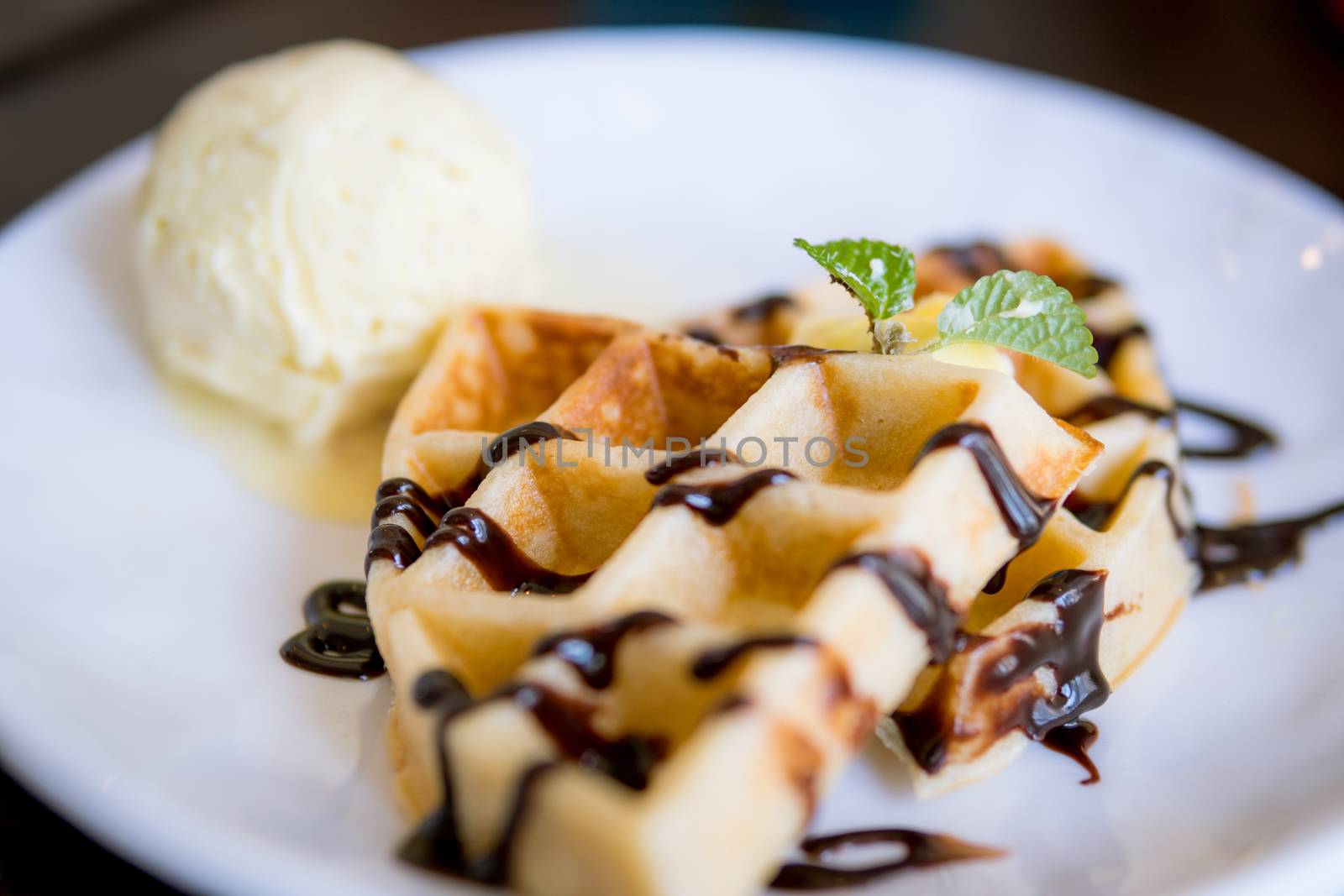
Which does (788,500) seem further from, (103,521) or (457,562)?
(103,521)

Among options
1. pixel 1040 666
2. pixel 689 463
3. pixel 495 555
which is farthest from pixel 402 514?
pixel 1040 666

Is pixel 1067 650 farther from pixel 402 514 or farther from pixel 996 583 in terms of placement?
pixel 402 514

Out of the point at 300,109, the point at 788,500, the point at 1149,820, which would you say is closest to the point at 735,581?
the point at 788,500


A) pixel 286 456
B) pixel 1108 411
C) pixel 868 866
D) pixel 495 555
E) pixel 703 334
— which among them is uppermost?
pixel 1108 411

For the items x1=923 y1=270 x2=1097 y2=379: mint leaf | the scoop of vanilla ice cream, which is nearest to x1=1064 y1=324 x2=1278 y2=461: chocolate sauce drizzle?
x1=923 y1=270 x2=1097 y2=379: mint leaf

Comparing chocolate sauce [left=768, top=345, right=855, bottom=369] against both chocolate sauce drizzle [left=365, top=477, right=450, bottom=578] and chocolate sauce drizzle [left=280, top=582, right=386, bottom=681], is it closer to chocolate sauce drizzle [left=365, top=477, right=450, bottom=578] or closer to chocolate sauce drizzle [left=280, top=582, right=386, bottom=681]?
chocolate sauce drizzle [left=365, top=477, right=450, bottom=578]

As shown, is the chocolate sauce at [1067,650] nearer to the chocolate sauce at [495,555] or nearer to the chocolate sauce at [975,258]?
the chocolate sauce at [495,555]
